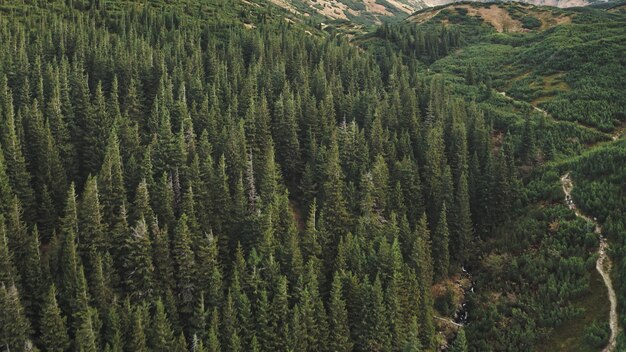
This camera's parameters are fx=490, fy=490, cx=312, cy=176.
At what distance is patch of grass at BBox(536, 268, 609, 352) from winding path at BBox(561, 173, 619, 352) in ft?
2.48

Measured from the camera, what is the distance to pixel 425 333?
64.1 meters

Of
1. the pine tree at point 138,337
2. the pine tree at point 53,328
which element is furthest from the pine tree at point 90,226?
the pine tree at point 138,337

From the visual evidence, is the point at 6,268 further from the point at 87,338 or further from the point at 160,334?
the point at 160,334

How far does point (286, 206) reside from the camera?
237 feet

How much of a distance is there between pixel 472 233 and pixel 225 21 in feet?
418

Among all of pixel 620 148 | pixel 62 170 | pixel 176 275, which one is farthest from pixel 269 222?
pixel 620 148

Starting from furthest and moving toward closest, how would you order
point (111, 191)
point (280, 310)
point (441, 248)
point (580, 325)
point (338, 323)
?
point (441, 248) → point (111, 191) → point (580, 325) → point (338, 323) → point (280, 310)

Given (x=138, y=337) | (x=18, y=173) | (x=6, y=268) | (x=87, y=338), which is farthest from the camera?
(x=18, y=173)

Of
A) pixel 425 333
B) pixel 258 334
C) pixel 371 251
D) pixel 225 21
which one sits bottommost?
pixel 425 333

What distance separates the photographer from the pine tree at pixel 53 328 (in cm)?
5081

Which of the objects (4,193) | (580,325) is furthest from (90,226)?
(580,325)

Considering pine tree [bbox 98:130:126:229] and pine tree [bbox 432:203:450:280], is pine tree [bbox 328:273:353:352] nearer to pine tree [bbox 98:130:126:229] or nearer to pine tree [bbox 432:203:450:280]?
pine tree [bbox 432:203:450:280]

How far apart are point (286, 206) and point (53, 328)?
33.3 meters

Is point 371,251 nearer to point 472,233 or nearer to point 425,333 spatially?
point 425,333
